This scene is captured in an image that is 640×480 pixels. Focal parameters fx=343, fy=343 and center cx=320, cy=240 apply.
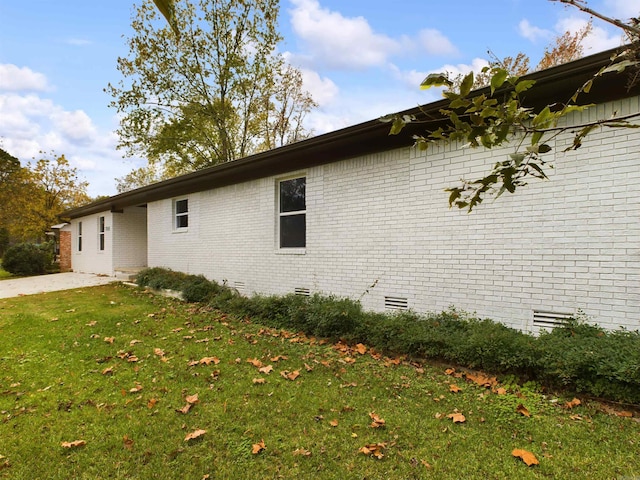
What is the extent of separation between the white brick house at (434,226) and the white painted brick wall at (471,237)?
0.01 m

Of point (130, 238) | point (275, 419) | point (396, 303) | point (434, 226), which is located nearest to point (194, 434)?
point (275, 419)

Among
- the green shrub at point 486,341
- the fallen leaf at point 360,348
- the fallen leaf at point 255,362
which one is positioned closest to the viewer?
the green shrub at point 486,341

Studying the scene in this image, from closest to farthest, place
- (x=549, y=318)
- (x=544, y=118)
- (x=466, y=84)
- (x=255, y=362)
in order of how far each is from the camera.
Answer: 1. (x=544, y=118)
2. (x=466, y=84)
3. (x=549, y=318)
4. (x=255, y=362)

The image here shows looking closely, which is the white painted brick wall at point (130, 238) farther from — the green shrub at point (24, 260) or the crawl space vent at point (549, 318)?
the crawl space vent at point (549, 318)

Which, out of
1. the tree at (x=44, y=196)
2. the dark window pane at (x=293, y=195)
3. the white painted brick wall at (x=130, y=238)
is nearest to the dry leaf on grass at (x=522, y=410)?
the dark window pane at (x=293, y=195)

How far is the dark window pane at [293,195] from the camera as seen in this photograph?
7575 millimetres

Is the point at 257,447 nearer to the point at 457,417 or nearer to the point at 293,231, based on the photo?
the point at 457,417

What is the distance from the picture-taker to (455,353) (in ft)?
13.9

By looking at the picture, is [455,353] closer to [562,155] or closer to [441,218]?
[441,218]

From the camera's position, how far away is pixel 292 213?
304 inches

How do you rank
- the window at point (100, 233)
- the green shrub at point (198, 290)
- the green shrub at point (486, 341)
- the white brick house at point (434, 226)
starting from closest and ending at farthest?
the green shrub at point (486, 341), the white brick house at point (434, 226), the green shrub at point (198, 290), the window at point (100, 233)

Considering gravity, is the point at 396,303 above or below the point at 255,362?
above

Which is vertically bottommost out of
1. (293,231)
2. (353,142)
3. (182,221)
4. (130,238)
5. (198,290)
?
(198,290)

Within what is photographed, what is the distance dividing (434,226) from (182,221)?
28.3 ft
